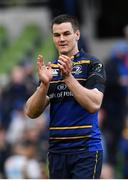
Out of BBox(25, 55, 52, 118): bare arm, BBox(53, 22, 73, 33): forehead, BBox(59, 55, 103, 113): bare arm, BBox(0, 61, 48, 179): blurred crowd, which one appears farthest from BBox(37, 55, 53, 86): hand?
BBox(0, 61, 48, 179): blurred crowd

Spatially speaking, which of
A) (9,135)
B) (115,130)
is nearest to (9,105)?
(9,135)

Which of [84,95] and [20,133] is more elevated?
[84,95]

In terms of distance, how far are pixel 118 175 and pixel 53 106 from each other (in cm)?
535

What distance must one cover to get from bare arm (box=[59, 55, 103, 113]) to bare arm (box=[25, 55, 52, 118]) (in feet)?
0.53

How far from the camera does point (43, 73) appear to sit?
23.0 feet

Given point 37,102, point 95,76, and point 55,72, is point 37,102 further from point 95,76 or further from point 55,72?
point 95,76

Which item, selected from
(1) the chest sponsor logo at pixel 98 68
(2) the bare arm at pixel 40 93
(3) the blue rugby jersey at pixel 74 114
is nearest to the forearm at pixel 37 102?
(2) the bare arm at pixel 40 93

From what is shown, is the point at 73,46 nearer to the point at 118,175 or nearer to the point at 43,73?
the point at 43,73

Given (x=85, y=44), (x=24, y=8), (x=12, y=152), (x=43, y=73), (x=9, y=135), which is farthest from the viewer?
(x=24, y=8)

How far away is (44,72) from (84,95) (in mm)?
395

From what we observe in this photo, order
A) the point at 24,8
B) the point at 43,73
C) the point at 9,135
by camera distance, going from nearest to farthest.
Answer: the point at 43,73
the point at 9,135
the point at 24,8

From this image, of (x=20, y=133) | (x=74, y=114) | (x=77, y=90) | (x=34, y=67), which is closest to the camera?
(x=77, y=90)

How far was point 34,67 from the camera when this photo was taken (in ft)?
50.4

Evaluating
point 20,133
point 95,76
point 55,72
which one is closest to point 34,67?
point 20,133
